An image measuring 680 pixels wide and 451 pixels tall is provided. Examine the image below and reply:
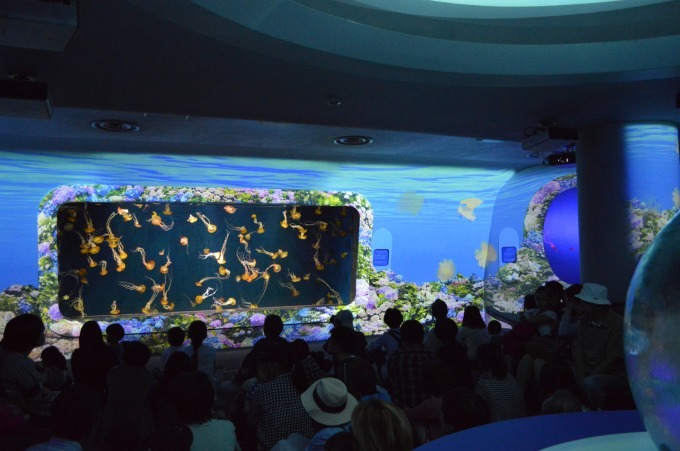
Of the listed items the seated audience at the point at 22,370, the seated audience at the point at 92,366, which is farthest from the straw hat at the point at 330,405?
the seated audience at the point at 22,370

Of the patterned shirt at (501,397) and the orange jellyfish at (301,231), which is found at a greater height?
the orange jellyfish at (301,231)

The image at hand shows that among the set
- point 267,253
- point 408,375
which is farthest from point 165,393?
point 267,253

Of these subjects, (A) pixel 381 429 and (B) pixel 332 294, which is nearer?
(A) pixel 381 429

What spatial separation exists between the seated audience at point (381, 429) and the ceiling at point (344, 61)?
3.17m

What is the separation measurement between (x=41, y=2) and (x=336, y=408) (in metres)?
3.27

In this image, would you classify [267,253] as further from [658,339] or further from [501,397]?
[658,339]

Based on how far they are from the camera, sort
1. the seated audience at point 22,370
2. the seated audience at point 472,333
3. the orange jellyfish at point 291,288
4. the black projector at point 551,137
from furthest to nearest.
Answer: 1. the orange jellyfish at point 291,288
2. the black projector at point 551,137
3. the seated audience at point 472,333
4. the seated audience at point 22,370

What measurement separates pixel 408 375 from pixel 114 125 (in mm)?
5760

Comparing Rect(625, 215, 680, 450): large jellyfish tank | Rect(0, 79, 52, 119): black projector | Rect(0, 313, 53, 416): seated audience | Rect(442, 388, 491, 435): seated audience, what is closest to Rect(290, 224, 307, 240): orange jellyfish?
Rect(0, 79, 52, 119): black projector

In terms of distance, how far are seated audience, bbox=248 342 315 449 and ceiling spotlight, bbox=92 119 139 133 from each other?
17.4 feet

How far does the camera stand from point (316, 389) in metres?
3.76

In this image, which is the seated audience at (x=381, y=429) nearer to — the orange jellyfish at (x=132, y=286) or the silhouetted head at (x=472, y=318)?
the silhouetted head at (x=472, y=318)

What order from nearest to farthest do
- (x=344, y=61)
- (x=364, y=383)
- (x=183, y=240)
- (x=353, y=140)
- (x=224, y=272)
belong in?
(x=364, y=383)
(x=344, y=61)
(x=353, y=140)
(x=183, y=240)
(x=224, y=272)

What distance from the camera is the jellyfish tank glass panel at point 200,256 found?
10453mm
